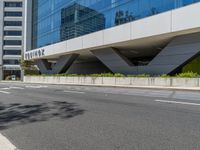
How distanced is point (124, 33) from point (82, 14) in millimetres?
12571

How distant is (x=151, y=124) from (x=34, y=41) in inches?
2018

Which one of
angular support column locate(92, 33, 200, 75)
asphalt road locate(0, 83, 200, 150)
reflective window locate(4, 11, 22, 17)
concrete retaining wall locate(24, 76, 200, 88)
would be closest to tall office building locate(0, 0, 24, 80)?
reflective window locate(4, 11, 22, 17)

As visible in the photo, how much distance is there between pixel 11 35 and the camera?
77.5 m

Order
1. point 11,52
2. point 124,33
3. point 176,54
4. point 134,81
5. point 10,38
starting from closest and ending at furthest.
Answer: point 176,54, point 134,81, point 124,33, point 11,52, point 10,38

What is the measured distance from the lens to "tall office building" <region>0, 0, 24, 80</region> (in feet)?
253

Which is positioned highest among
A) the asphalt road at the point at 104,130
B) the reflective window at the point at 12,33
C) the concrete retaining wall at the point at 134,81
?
the reflective window at the point at 12,33

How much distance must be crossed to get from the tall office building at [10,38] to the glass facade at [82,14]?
23465mm

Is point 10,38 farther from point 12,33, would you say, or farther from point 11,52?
point 11,52

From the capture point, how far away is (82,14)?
122 feet

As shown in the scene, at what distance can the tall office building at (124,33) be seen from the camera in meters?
22.2

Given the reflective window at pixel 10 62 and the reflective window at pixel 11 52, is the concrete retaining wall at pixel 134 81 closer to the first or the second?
the reflective window at pixel 11 52

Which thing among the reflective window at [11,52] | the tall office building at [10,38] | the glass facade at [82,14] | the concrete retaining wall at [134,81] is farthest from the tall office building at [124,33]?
the tall office building at [10,38]

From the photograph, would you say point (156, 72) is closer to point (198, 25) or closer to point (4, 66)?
point (198, 25)

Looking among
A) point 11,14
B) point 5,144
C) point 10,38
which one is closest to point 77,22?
point 5,144
